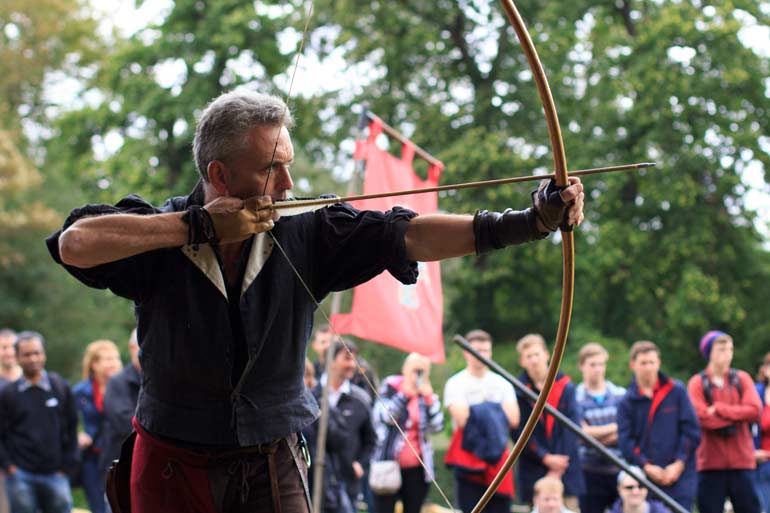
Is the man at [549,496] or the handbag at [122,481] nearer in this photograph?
the handbag at [122,481]

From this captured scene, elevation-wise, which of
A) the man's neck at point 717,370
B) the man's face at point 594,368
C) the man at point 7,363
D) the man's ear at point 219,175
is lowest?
the man's neck at point 717,370

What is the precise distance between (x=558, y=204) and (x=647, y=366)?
5127 millimetres

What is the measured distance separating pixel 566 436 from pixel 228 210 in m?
5.13

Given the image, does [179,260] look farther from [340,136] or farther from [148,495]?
[340,136]

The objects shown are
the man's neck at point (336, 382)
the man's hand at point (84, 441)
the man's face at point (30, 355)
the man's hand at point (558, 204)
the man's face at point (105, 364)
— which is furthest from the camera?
the man's hand at point (84, 441)

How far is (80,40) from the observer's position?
2745 cm

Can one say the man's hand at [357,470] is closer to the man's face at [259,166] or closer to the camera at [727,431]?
the camera at [727,431]

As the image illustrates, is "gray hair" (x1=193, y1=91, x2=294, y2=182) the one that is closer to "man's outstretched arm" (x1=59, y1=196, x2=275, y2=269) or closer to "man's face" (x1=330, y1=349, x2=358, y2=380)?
"man's outstretched arm" (x1=59, y1=196, x2=275, y2=269)

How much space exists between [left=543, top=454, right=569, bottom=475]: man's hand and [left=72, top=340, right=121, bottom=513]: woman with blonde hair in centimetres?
360

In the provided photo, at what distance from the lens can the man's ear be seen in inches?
133

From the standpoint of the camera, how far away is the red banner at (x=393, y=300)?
27.0 ft

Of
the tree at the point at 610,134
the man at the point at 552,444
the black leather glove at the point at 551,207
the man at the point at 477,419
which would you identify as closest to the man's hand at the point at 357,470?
the man at the point at 477,419

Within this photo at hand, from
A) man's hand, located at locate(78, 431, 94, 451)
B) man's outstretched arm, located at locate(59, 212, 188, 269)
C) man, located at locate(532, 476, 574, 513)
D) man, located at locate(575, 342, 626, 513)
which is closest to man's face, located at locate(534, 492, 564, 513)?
man, located at locate(532, 476, 574, 513)

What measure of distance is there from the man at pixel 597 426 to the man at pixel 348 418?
1.63m
